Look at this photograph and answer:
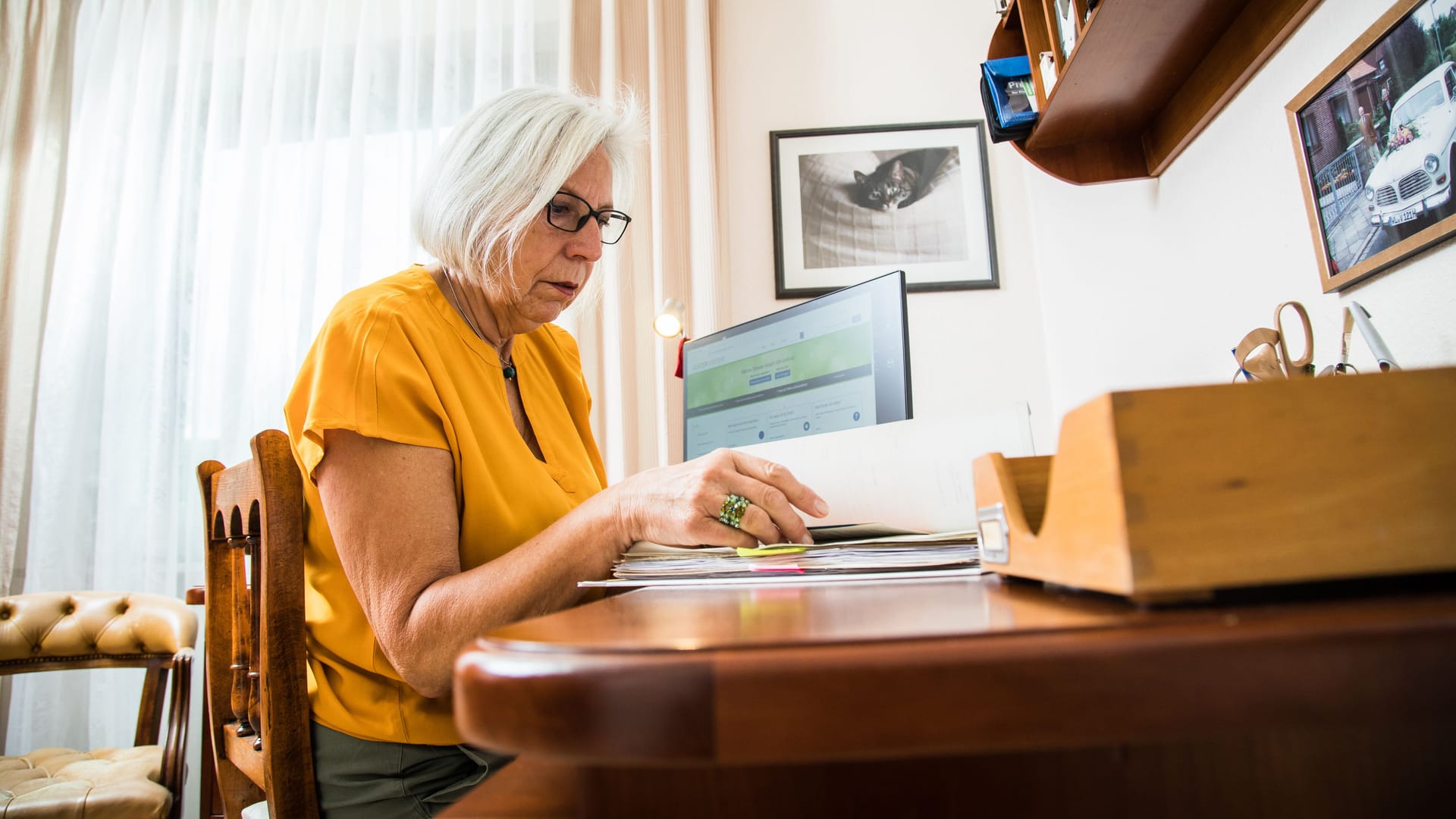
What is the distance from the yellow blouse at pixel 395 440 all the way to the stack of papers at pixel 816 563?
292 mm

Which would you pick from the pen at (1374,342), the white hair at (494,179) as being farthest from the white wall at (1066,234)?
the white hair at (494,179)

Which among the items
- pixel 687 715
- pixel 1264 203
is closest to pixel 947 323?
pixel 1264 203

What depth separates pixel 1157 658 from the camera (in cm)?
21

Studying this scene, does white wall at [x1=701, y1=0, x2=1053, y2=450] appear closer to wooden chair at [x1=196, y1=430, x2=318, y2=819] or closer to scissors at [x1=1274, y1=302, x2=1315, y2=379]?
scissors at [x1=1274, y1=302, x2=1315, y2=379]

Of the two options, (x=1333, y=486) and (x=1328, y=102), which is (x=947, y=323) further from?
(x=1333, y=486)

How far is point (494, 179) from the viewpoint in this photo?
103cm

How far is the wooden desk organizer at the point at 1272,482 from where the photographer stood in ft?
0.82

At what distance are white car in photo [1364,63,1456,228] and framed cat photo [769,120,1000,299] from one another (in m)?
1.32

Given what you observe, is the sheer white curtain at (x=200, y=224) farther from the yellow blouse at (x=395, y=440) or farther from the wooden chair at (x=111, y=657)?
the yellow blouse at (x=395, y=440)

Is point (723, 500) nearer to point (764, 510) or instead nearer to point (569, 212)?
point (764, 510)

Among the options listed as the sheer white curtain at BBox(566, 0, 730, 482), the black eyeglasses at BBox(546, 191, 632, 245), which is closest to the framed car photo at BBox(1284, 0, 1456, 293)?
the black eyeglasses at BBox(546, 191, 632, 245)

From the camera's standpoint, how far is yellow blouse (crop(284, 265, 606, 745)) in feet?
2.55

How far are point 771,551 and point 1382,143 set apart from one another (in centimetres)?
82

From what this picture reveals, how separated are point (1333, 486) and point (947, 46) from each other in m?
2.33
